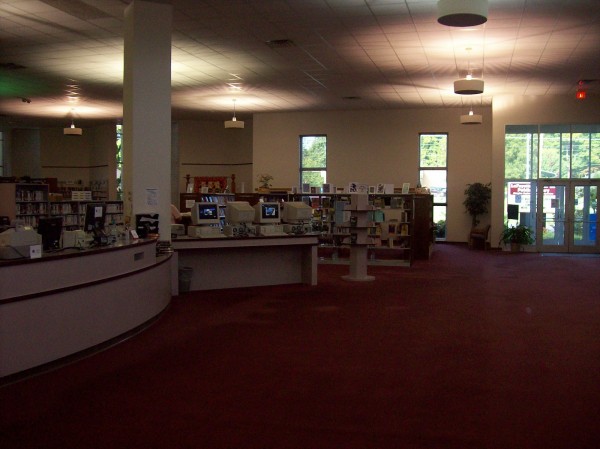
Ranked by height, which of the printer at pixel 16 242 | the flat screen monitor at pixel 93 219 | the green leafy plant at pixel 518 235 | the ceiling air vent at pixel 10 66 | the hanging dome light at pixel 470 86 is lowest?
the green leafy plant at pixel 518 235

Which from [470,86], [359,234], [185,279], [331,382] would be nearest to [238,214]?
[185,279]

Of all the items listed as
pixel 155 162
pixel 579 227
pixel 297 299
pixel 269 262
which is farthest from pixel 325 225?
pixel 579 227

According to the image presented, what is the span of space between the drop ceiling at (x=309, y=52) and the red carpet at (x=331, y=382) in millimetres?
4331

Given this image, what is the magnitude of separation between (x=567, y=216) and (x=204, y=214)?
39.0 feet

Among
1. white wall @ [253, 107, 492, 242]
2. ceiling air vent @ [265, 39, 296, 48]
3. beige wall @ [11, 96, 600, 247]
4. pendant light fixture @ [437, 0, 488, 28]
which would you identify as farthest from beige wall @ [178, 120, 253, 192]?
pendant light fixture @ [437, 0, 488, 28]

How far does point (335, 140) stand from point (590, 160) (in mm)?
7595

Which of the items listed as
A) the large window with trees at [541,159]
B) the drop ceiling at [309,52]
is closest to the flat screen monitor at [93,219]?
the drop ceiling at [309,52]

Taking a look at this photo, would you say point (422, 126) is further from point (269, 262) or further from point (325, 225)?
point (269, 262)

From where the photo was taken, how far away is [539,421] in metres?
4.34

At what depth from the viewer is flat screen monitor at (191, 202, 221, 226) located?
31.4ft

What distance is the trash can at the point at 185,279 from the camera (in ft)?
31.3

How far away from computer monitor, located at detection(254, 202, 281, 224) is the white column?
1998mm

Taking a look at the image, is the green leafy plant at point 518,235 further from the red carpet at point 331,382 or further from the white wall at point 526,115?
the red carpet at point 331,382

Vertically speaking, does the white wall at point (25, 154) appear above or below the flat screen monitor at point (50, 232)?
above
